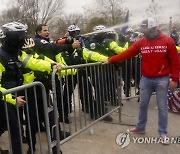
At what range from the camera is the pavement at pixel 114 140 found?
14.5ft

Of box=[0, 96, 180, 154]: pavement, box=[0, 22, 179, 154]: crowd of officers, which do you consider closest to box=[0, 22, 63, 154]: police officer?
box=[0, 22, 179, 154]: crowd of officers

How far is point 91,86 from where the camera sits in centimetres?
495

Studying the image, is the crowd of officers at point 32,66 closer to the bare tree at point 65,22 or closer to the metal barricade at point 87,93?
the metal barricade at point 87,93

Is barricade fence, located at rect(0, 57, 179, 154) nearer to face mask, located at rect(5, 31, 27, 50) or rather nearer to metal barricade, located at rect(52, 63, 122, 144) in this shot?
metal barricade, located at rect(52, 63, 122, 144)

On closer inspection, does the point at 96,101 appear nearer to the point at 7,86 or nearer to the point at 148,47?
the point at 148,47

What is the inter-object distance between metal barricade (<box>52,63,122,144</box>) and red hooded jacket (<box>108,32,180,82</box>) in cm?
73

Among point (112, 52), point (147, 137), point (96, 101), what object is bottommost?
point (147, 137)

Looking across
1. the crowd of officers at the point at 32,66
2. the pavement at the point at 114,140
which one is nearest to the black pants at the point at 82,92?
the crowd of officers at the point at 32,66

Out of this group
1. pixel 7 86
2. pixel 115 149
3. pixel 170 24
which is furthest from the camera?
pixel 170 24

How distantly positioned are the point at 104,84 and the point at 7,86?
73.2 inches

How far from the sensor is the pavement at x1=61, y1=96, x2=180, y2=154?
4.42 m

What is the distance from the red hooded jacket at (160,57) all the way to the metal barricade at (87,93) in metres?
0.73

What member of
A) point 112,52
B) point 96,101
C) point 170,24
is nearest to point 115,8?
point 170,24

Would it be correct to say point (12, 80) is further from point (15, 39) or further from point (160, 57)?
point (160, 57)
